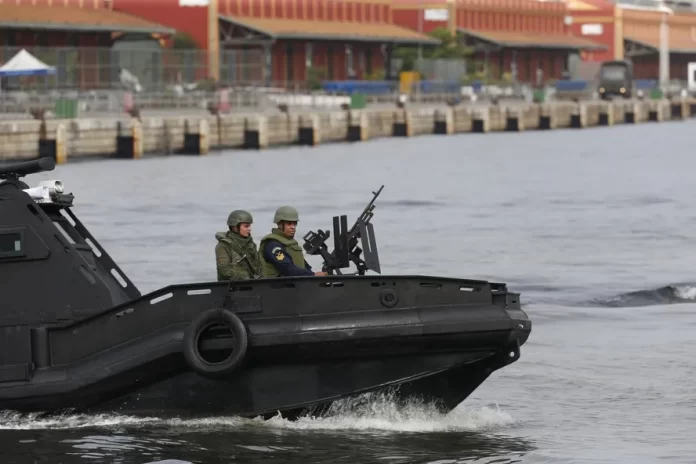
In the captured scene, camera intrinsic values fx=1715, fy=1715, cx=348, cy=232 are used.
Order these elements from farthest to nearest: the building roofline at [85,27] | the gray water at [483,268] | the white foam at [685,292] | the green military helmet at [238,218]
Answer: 1. the building roofline at [85,27]
2. the white foam at [685,292]
3. the green military helmet at [238,218]
4. the gray water at [483,268]

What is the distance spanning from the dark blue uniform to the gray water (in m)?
1.34

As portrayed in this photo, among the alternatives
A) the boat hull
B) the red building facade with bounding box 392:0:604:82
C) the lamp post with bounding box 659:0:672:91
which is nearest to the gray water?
the boat hull

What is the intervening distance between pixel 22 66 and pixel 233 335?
44526 millimetres

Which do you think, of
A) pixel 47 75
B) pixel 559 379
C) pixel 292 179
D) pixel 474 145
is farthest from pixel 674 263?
pixel 474 145

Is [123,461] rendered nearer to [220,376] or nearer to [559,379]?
[220,376]

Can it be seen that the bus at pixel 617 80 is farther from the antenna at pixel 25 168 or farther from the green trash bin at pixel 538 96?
the antenna at pixel 25 168

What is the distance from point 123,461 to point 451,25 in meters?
101

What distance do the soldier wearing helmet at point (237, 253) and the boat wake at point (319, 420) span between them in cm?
134

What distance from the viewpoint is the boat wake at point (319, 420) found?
15.8 meters

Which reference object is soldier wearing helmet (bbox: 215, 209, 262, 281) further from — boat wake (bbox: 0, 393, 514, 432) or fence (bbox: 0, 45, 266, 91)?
fence (bbox: 0, 45, 266, 91)

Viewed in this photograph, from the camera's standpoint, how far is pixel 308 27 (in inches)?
3789

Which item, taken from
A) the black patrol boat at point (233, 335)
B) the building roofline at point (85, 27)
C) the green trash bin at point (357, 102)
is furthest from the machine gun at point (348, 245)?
the green trash bin at point (357, 102)

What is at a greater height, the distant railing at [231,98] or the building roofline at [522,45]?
the building roofline at [522,45]

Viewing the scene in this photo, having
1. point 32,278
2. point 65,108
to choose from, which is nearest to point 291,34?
point 65,108
